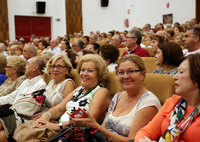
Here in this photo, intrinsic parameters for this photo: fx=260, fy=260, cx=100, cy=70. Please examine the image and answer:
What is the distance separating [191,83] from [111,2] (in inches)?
558

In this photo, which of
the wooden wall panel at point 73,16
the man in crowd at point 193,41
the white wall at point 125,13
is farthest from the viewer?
the wooden wall panel at point 73,16

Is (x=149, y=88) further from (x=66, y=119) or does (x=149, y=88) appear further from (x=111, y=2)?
(x=111, y=2)

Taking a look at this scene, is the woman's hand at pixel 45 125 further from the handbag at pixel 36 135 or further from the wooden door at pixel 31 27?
the wooden door at pixel 31 27

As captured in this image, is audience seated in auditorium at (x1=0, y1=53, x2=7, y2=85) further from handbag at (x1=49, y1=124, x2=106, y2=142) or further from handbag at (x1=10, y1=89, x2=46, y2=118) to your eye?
handbag at (x1=49, y1=124, x2=106, y2=142)

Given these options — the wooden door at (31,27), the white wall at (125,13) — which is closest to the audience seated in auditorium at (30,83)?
the wooden door at (31,27)

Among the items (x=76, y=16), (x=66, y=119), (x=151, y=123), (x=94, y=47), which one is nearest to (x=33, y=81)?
(x=66, y=119)

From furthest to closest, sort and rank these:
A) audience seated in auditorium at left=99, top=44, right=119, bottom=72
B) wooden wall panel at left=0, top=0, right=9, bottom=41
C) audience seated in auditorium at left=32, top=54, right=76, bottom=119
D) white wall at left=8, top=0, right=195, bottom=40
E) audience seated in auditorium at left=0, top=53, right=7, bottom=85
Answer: white wall at left=8, top=0, right=195, bottom=40, wooden wall panel at left=0, top=0, right=9, bottom=41, audience seated in auditorium at left=0, top=53, right=7, bottom=85, audience seated in auditorium at left=99, top=44, right=119, bottom=72, audience seated in auditorium at left=32, top=54, right=76, bottom=119

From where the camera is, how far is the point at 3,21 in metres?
11.9

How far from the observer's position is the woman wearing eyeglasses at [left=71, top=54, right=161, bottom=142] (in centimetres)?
180

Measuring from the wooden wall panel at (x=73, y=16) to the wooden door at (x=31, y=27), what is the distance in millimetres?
1065

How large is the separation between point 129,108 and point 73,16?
1245 cm

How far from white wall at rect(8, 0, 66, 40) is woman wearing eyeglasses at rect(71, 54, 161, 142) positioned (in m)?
11.2

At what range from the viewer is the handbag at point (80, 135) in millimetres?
1794

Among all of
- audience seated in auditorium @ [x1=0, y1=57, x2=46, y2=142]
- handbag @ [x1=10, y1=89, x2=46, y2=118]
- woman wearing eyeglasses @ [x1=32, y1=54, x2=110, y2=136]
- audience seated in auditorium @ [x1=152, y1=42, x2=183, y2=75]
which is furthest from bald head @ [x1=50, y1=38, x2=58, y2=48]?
audience seated in auditorium @ [x1=152, y1=42, x2=183, y2=75]
